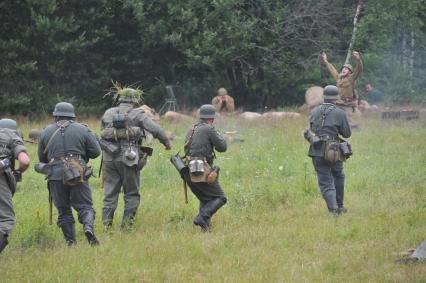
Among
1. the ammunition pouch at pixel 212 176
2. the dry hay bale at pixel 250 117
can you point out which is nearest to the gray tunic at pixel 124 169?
the ammunition pouch at pixel 212 176

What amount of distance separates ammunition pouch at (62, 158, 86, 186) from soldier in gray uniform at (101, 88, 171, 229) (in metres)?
0.92

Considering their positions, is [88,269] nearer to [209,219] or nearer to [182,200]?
[209,219]

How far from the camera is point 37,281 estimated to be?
8227 millimetres

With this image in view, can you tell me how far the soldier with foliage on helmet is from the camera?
441 inches

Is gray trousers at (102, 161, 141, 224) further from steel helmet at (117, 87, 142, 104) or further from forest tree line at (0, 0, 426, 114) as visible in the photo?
forest tree line at (0, 0, 426, 114)

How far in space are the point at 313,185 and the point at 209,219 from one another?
11.4 feet

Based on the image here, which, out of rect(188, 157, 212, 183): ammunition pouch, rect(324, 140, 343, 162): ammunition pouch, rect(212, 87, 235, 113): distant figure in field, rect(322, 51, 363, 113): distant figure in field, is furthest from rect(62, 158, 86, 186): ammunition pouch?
rect(212, 87, 235, 113): distant figure in field

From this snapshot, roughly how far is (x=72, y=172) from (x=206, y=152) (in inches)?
80.4

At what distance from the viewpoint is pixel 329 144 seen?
36.7 feet

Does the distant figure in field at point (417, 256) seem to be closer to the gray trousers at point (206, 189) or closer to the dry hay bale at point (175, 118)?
the gray trousers at point (206, 189)

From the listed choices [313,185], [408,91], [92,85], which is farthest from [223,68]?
[313,185]

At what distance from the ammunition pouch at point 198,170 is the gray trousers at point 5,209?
102 inches

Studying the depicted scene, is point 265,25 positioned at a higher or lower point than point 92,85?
higher

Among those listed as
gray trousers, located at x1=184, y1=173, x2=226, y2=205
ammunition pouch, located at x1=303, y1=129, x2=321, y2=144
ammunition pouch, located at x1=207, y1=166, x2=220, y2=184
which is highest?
ammunition pouch, located at x1=303, y1=129, x2=321, y2=144
